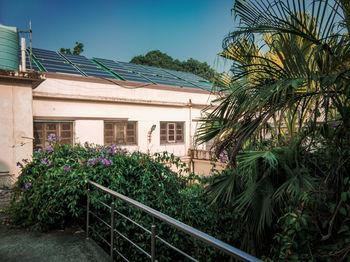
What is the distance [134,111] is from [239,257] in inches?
386

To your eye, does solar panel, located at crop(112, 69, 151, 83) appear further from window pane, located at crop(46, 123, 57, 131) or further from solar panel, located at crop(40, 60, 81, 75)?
window pane, located at crop(46, 123, 57, 131)

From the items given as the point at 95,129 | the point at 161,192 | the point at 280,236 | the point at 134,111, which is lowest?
the point at 280,236

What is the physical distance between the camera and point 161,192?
4125 millimetres

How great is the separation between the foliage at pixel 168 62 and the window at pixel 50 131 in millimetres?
24824

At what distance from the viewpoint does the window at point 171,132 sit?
38.7 feet

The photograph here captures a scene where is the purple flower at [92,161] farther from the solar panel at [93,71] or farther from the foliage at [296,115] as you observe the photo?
the solar panel at [93,71]

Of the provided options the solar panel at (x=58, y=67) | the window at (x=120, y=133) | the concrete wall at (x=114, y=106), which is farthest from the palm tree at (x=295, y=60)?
the solar panel at (x=58, y=67)

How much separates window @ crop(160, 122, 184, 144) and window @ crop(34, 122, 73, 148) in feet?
13.6

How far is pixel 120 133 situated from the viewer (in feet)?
34.4

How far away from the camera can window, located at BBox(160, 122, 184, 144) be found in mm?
11789

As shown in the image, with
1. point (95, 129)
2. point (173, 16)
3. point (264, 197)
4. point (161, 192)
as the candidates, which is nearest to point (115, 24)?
point (173, 16)

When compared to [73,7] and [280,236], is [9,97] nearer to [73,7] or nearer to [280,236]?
[73,7]

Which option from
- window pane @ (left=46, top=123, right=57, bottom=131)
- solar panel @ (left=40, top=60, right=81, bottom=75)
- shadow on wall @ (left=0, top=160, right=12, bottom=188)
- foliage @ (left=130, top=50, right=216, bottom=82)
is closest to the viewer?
shadow on wall @ (left=0, top=160, right=12, bottom=188)

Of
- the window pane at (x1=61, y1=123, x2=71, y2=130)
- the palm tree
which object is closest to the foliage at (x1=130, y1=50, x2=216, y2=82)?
the window pane at (x1=61, y1=123, x2=71, y2=130)
